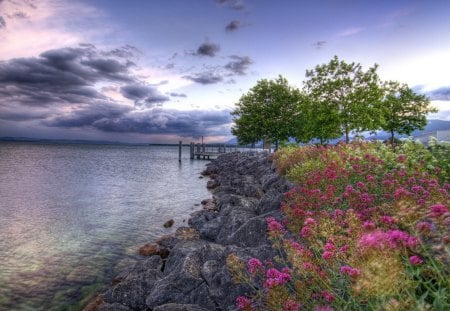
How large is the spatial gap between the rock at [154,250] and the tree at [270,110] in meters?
40.8

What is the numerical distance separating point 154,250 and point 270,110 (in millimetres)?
42433

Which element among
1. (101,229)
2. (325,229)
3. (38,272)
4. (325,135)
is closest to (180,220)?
(101,229)

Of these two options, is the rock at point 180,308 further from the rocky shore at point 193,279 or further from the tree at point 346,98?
the tree at point 346,98

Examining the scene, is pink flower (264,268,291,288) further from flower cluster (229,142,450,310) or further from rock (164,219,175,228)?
rock (164,219,175,228)

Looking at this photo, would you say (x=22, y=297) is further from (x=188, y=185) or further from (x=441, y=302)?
(x=188, y=185)

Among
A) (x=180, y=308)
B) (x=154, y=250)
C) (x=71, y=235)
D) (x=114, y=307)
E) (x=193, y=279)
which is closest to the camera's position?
(x=180, y=308)

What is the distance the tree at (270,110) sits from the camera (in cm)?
5075

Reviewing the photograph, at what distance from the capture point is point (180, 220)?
1756 centimetres

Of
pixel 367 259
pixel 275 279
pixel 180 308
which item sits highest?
pixel 367 259

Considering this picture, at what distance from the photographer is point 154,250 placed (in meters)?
11.6

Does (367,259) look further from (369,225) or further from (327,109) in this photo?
(327,109)

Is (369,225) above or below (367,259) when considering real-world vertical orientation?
above

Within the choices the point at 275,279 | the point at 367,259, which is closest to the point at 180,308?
the point at 275,279

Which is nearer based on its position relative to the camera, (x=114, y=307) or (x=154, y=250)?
(x=114, y=307)
